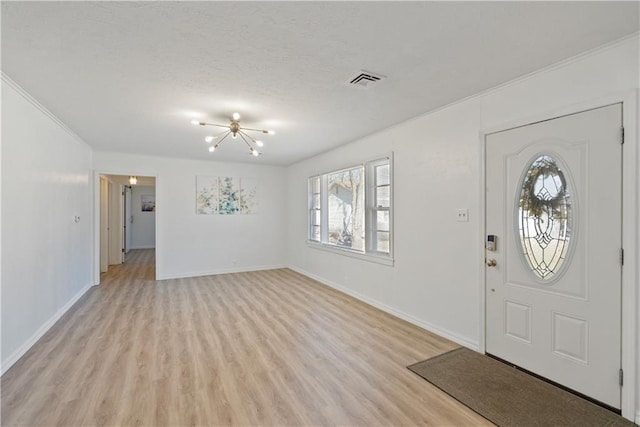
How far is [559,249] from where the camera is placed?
2305 mm

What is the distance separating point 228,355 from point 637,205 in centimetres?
→ 341

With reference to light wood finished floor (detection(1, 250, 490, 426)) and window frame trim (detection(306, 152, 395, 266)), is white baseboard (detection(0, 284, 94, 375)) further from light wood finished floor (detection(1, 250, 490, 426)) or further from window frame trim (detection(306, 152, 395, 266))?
window frame trim (detection(306, 152, 395, 266))

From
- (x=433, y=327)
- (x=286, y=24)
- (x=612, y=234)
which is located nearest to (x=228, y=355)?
(x=433, y=327)

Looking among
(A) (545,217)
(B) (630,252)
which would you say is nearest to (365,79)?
(A) (545,217)

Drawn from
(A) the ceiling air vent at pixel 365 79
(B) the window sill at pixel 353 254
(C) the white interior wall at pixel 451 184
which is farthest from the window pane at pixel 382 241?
(A) the ceiling air vent at pixel 365 79

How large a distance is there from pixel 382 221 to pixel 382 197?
1.18 ft

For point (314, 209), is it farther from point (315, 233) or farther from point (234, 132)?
point (234, 132)

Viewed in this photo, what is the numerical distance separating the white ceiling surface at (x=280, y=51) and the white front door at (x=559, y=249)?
25.2 inches

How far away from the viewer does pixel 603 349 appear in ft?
6.75

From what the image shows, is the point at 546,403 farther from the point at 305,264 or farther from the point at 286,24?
the point at 305,264

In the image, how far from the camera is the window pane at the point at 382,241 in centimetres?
428

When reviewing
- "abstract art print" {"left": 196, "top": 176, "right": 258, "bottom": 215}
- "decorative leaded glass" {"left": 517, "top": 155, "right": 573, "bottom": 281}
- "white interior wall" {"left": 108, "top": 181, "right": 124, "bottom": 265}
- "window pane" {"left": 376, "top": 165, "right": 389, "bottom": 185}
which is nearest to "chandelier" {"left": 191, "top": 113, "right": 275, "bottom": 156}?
"window pane" {"left": 376, "top": 165, "right": 389, "bottom": 185}

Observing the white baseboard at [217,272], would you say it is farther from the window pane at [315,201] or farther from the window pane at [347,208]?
the window pane at [347,208]

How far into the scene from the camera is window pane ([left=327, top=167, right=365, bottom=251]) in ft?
16.0
